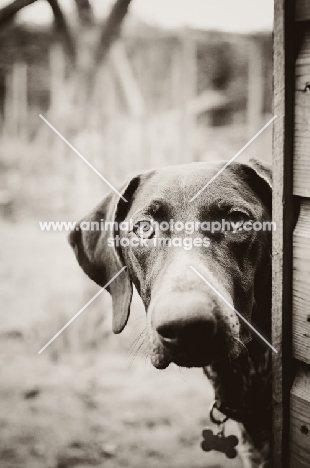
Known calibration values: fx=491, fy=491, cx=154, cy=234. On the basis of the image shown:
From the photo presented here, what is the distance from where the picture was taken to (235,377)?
98.6 inches

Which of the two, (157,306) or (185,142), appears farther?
(185,142)

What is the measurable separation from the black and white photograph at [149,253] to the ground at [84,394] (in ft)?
0.05

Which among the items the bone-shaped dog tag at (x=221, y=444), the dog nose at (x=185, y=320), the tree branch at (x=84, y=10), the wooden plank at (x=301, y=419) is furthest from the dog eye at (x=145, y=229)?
the tree branch at (x=84, y=10)

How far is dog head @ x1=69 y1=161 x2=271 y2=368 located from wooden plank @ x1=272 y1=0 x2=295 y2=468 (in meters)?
0.20

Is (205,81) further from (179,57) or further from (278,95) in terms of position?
(278,95)

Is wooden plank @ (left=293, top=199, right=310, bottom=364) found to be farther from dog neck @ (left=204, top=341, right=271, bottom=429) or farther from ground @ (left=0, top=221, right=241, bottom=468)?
ground @ (left=0, top=221, right=241, bottom=468)

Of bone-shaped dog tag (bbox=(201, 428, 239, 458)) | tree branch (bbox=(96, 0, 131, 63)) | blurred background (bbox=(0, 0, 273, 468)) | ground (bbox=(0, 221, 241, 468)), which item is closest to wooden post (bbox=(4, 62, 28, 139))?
blurred background (bbox=(0, 0, 273, 468))

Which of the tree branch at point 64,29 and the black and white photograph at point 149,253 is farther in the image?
the tree branch at point 64,29

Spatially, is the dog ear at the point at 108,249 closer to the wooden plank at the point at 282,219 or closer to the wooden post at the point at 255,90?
the wooden plank at the point at 282,219

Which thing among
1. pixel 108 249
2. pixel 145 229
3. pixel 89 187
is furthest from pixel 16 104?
pixel 145 229

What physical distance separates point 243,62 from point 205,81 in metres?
0.82

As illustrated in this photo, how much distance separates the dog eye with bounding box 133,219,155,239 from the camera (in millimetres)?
2301

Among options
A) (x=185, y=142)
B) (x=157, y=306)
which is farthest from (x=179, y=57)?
(x=157, y=306)

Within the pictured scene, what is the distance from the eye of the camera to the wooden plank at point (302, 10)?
1.68 m
